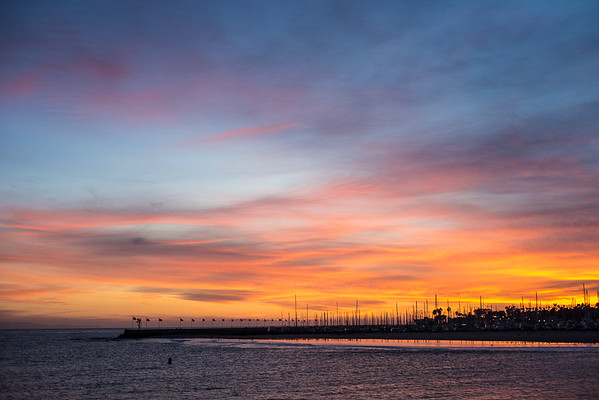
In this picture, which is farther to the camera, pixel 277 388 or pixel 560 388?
pixel 277 388

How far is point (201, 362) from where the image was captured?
9644cm

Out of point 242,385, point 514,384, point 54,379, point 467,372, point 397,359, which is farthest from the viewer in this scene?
point 397,359

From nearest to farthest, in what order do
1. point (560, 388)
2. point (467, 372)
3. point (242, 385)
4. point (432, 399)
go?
point (432, 399)
point (560, 388)
point (242, 385)
point (467, 372)

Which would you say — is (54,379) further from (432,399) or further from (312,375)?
(432,399)

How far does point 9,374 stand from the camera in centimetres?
8325

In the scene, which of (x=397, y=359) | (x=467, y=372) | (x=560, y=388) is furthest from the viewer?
(x=397, y=359)

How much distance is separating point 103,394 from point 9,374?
36.8m

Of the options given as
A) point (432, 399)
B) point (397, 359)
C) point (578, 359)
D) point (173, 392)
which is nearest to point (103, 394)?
point (173, 392)

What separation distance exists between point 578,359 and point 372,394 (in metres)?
45.5

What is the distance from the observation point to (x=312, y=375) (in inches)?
2763

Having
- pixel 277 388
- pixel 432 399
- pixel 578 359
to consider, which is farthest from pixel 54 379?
pixel 578 359

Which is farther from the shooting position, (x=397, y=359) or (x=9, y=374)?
(x=397, y=359)

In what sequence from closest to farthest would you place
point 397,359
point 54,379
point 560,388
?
point 560,388 < point 54,379 < point 397,359

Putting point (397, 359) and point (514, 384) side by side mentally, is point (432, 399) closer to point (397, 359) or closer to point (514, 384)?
point (514, 384)
